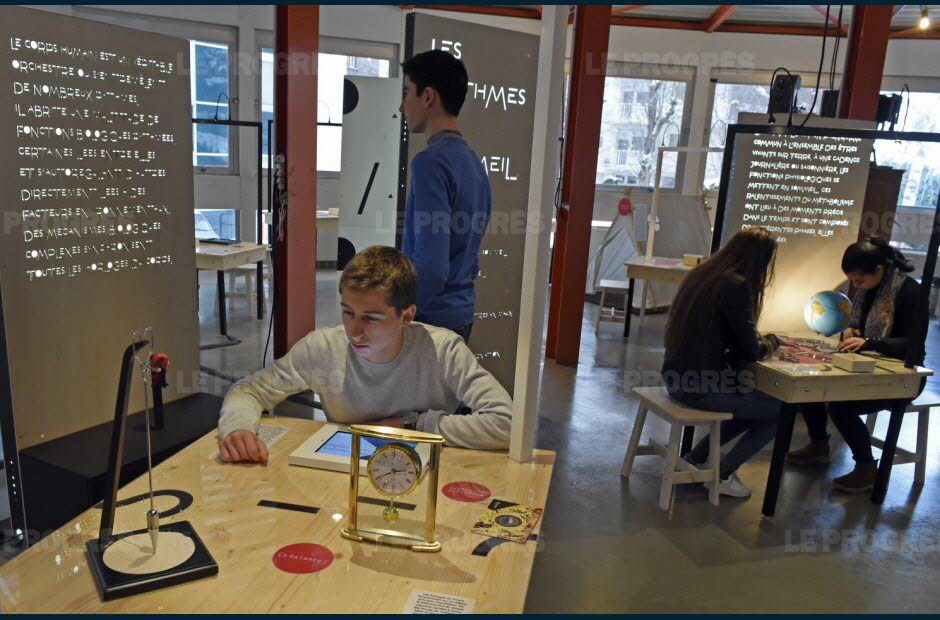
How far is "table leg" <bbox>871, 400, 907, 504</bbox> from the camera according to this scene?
3291 millimetres

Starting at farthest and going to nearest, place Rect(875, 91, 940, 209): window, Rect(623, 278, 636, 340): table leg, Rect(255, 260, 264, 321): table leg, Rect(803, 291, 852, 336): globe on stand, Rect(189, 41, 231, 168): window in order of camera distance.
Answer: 1. Rect(875, 91, 940, 209): window
2. Rect(189, 41, 231, 168): window
3. Rect(623, 278, 636, 340): table leg
4. Rect(255, 260, 264, 321): table leg
5. Rect(803, 291, 852, 336): globe on stand

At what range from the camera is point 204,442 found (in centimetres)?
183

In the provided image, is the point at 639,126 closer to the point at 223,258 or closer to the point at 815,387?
the point at 223,258

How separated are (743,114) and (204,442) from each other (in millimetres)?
3817

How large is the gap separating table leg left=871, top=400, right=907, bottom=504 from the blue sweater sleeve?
232cm

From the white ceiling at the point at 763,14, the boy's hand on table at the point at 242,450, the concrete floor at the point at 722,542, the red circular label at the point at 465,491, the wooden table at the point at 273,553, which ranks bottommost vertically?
the concrete floor at the point at 722,542

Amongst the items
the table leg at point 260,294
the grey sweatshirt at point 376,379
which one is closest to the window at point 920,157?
the table leg at point 260,294

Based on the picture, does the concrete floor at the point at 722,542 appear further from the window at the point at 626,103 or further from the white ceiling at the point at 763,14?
the white ceiling at the point at 763,14

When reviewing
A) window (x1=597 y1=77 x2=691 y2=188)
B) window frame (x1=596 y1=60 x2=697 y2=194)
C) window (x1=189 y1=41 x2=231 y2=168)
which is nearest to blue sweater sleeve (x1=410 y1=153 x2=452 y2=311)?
window (x1=189 y1=41 x2=231 y2=168)

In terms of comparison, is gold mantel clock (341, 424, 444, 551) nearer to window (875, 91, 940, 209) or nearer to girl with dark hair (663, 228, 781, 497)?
girl with dark hair (663, 228, 781, 497)

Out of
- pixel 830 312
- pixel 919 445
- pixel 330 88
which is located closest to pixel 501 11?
pixel 330 88

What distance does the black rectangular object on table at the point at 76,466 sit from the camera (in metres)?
2.15

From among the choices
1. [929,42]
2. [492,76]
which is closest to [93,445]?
[492,76]

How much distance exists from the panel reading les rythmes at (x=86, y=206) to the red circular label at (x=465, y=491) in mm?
1537
